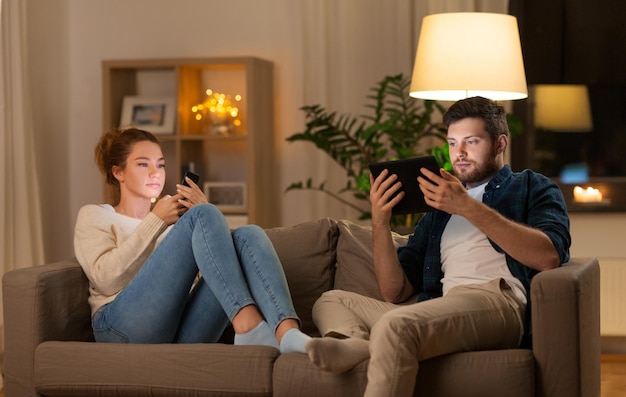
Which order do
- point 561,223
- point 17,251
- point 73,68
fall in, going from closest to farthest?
point 561,223 → point 17,251 → point 73,68

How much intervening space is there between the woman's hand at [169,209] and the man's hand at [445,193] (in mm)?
782

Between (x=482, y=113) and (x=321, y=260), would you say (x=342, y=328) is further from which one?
(x=482, y=113)

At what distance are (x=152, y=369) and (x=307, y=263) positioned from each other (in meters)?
0.68

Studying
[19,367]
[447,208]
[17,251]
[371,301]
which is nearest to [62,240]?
[17,251]

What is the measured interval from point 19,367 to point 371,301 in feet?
3.42

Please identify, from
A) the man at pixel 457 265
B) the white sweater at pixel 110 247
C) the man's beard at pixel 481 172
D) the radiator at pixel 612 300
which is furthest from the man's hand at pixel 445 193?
the radiator at pixel 612 300

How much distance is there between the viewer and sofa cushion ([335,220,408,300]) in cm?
311

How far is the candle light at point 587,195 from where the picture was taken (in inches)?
188

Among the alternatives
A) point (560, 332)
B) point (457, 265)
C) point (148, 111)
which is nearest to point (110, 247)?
point (457, 265)

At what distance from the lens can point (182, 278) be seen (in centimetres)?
286

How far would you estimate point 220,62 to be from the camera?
196 inches

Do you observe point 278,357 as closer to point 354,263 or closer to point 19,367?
point 354,263

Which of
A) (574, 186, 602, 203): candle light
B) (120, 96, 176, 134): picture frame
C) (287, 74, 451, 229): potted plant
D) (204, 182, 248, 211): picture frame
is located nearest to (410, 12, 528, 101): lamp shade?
(287, 74, 451, 229): potted plant

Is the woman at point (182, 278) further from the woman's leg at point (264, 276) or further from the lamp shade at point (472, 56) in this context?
the lamp shade at point (472, 56)
